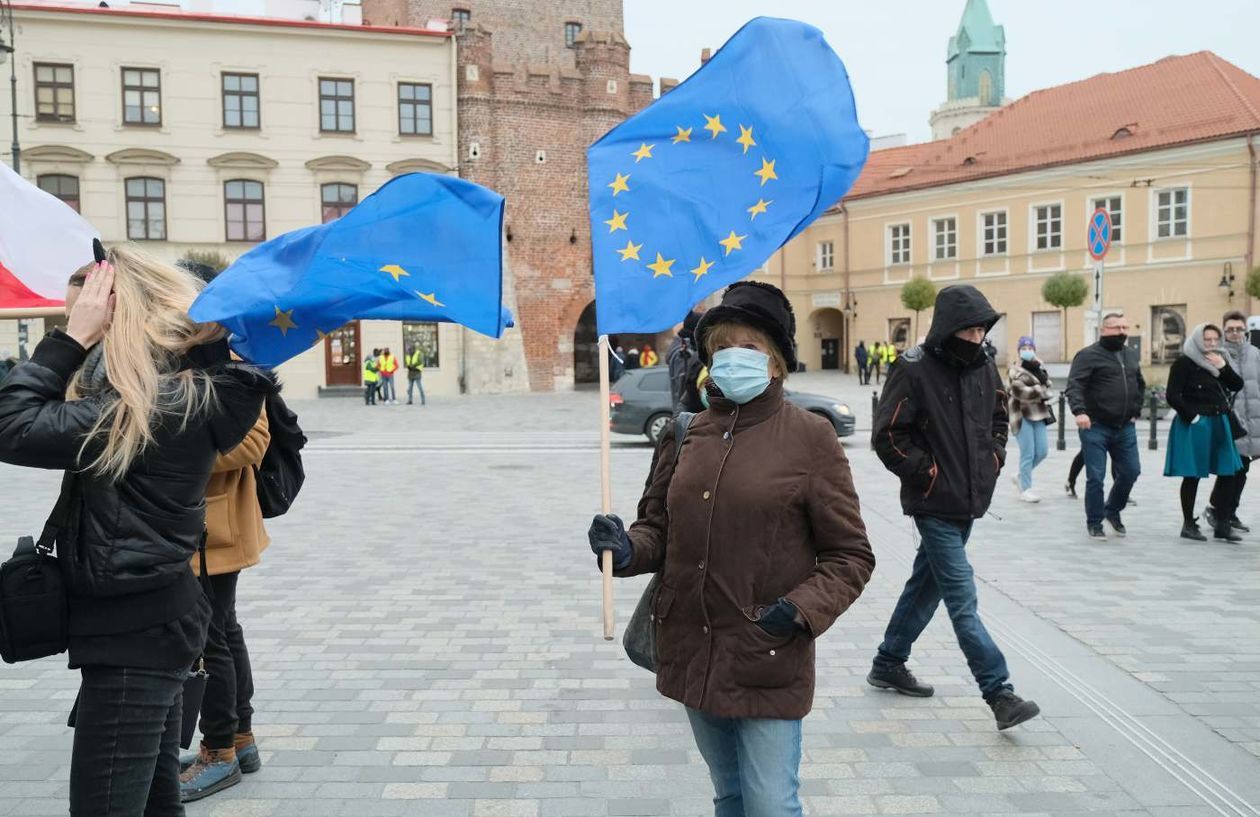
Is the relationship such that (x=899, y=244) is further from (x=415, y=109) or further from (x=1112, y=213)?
(x=415, y=109)

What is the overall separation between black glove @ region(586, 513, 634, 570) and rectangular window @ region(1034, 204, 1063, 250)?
132 ft

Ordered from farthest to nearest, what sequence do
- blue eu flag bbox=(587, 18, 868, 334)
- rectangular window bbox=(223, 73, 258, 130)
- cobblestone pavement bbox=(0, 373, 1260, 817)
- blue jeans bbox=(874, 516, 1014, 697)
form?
rectangular window bbox=(223, 73, 258, 130) → blue jeans bbox=(874, 516, 1014, 697) → cobblestone pavement bbox=(0, 373, 1260, 817) → blue eu flag bbox=(587, 18, 868, 334)

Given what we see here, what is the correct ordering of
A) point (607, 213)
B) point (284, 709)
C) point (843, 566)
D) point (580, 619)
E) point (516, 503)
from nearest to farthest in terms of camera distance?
point (843, 566) < point (607, 213) < point (284, 709) < point (580, 619) < point (516, 503)

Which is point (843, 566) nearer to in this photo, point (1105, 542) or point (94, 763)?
point (94, 763)

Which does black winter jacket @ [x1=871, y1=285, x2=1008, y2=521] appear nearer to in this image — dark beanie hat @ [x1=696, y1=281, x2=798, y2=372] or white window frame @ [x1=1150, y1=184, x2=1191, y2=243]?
dark beanie hat @ [x1=696, y1=281, x2=798, y2=372]

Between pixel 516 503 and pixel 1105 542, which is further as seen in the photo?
pixel 516 503

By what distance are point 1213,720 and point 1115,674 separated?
2.12 feet

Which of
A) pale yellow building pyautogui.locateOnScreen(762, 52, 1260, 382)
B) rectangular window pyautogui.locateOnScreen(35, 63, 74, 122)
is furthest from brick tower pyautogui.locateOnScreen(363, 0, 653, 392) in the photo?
pale yellow building pyautogui.locateOnScreen(762, 52, 1260, 382)

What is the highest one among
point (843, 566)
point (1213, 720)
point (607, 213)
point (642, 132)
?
point (642, 132)

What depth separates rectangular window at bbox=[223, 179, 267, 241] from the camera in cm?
3444

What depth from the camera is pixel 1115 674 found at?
525cm

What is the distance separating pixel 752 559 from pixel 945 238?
140ft

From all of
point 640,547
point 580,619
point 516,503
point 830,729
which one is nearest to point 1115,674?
point 830,729

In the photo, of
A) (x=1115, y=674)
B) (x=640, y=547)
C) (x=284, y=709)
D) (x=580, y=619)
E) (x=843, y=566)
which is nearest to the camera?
(x=843, y=566)
